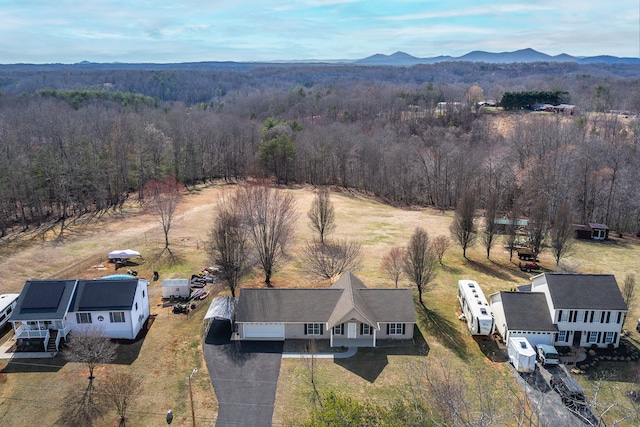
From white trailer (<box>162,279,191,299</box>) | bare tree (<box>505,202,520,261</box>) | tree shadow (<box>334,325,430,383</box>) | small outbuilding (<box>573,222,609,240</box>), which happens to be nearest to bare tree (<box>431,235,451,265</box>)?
bare tree (<box>505,202,520,261</box>)

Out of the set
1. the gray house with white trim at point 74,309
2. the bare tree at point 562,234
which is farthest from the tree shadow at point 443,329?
the gray house with white trim at point 74,309

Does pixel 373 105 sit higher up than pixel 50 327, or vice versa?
pixel 373 105

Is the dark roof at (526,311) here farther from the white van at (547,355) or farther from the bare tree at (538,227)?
the bare tree at (538,227)

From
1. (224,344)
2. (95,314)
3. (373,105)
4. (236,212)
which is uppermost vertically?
(373,105)

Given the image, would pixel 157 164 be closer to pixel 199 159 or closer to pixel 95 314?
pixel 199 159

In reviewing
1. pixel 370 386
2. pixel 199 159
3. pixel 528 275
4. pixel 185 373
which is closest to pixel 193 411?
pixel 185 373

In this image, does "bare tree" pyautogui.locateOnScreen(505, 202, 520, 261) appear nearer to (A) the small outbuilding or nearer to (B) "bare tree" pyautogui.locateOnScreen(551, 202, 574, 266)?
(B) "bare tree" pyautogui.locateOnScreen(551, 202, 574, 266)
